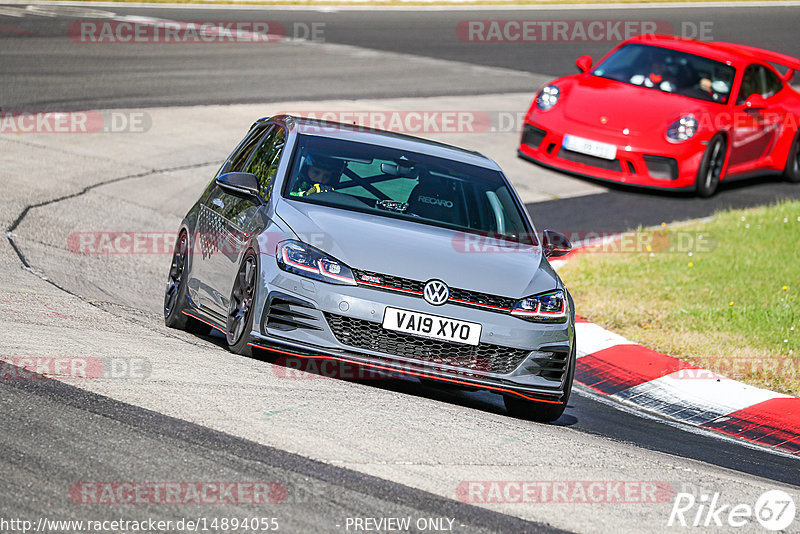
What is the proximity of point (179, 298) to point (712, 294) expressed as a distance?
5.11 m

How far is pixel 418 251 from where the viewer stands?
6.77 meters

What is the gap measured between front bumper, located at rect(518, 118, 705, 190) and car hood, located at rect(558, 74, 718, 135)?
0.40ft

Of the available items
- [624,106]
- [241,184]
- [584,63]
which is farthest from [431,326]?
[584,63]

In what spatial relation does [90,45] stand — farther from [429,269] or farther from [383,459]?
[383,459]

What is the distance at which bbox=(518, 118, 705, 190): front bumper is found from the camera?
14.8 meters

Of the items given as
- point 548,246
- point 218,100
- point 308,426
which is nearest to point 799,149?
point 218,100

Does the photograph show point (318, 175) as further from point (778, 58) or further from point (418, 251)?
point (778, 58)

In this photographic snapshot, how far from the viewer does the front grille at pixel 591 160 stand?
14922 millimetres

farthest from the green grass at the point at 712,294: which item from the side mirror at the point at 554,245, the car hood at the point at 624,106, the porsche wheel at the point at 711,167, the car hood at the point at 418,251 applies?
the car hood at the point at 418,251

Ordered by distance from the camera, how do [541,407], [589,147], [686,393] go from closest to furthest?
[541,407]
[686,393]
[589,147]

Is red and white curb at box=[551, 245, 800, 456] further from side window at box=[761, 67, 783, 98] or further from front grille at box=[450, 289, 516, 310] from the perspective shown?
side window at box=[761, 67, 783, 98]

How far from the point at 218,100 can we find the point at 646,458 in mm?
12333

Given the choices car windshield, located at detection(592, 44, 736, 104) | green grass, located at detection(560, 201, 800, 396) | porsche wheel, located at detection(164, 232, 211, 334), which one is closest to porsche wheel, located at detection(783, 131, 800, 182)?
car windshield, located at detection(592, 44, 736, 104)

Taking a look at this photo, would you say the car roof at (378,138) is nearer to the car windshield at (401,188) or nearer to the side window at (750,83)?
the car windshield at (401,188)
